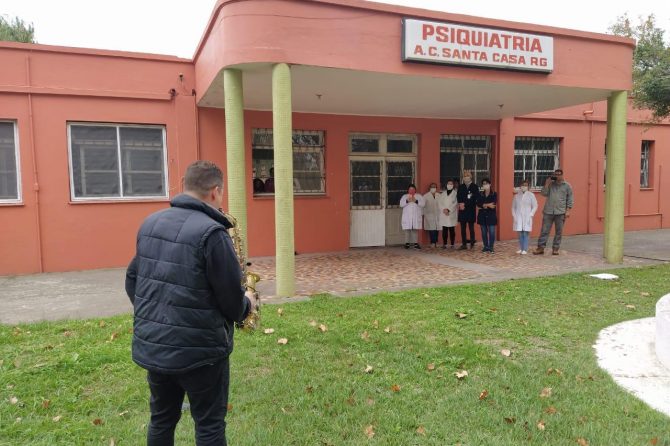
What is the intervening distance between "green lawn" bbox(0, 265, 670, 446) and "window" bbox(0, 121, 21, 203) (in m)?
4.95

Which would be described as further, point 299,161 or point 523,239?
point 299,161

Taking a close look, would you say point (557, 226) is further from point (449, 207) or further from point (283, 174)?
point (283, 174)

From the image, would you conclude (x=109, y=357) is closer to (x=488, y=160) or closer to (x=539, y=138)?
(x=488, y=160)

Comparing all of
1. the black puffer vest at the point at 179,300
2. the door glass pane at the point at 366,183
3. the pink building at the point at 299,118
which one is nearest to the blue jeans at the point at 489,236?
the pink building at the point at 299,118

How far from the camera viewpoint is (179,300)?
226 cm

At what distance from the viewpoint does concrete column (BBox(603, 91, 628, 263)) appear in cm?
947

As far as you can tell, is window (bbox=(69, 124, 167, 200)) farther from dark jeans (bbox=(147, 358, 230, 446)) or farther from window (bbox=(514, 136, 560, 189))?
window (bbox=(514, 136, 560, 189))

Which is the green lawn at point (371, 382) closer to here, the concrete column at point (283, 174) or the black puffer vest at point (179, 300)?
the concrete column at point (283, 174)

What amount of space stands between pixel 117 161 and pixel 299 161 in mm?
→ 3949

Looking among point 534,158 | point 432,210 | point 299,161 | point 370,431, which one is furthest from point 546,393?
point 534,158

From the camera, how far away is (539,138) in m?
13.9

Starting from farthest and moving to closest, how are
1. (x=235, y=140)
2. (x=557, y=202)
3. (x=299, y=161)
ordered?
(x=299, y=161) → (x=557, y=202) → (x=235, y=140)

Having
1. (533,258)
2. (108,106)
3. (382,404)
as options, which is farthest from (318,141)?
(382,404)

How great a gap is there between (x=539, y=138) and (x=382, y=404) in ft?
40.5
